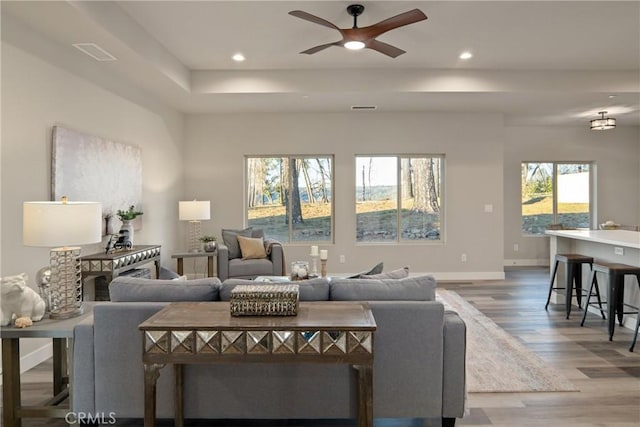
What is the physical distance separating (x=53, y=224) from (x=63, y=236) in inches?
3.3

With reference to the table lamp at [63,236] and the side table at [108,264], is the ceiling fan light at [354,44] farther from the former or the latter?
the side table at [108,264]

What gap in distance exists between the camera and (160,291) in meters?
2.24

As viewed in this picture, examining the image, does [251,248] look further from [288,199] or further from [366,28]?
[366,28]

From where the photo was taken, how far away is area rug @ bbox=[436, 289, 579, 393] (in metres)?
2.75

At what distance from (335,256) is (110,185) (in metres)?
3.62

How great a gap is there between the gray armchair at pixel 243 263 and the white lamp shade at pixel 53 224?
3.16 m

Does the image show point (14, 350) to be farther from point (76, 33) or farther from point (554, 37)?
point (554, 37)

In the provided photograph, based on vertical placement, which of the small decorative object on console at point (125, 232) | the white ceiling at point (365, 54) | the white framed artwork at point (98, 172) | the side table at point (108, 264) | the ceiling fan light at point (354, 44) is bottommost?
the side table at point (108, 264)

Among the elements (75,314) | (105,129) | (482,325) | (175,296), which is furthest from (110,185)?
(482,325)

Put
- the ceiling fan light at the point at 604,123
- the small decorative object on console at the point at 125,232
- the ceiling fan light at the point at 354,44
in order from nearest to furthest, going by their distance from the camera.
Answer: the ceiling fan light at the point at 354,44
the small decorative object on console at the point at 125,232
the ceiling fan light at the point at 604,123

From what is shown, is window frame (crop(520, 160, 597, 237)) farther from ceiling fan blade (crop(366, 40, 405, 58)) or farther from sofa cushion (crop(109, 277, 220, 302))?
sofa cushion (crop(109, 277, 220, 302))

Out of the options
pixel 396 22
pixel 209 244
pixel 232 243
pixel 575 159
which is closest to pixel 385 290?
pixel 396 22

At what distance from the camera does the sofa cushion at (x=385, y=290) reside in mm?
2230

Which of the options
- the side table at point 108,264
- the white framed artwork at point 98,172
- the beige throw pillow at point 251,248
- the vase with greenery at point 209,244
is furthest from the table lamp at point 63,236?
the vase with greenery at point 209,244
